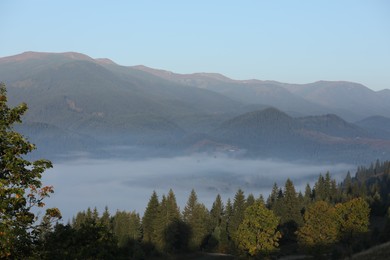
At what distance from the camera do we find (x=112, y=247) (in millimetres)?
24984

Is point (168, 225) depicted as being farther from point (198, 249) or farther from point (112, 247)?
point (112, 247)

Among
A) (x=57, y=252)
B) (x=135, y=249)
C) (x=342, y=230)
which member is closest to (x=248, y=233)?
(x=342, y=230)

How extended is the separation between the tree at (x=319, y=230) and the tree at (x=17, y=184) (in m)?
58.7

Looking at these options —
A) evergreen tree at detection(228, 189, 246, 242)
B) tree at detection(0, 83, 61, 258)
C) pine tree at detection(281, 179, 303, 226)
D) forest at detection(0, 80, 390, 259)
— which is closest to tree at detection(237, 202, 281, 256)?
forest at detection(0, 80, 390, 259)

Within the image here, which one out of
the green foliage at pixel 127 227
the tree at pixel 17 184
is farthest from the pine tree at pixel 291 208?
the tree at pixel 17 184

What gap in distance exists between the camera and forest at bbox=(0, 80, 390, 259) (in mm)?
18000

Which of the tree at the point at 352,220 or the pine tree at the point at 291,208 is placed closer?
the tree at the point at 352,220

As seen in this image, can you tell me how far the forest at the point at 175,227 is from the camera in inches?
709

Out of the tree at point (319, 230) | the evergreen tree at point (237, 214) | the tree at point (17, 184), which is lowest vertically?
the evergreen tree at point (237, 214)

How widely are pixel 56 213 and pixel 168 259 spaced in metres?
77.5

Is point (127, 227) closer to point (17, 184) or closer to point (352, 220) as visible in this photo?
point (352, 220)

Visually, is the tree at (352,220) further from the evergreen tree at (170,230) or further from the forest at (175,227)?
the evergreen tree at (170,230)

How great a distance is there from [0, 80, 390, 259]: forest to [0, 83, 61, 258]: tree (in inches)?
1.5

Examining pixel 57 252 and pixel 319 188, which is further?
pixel 319 188
